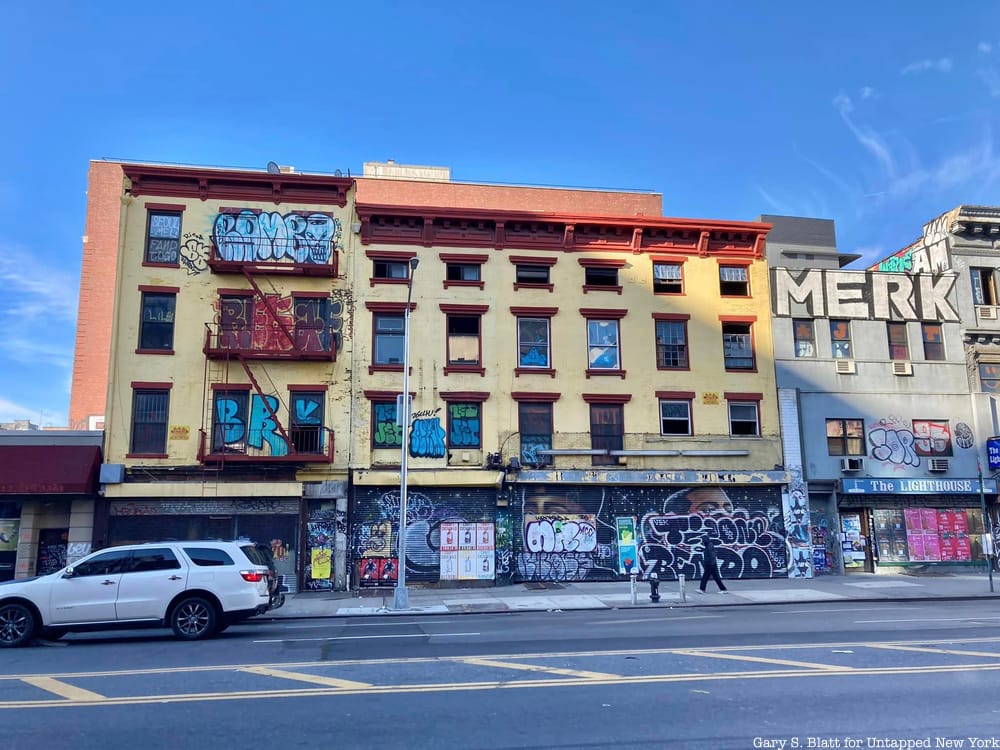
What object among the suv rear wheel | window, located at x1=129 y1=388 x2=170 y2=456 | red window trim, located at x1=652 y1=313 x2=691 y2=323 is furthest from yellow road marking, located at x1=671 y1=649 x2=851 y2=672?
window, located at x1=129 y1=388 x2=170 y2=456

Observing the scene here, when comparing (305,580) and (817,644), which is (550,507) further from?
(817,644)

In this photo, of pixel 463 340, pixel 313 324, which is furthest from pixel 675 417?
pixel 313 324

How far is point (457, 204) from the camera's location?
39.8m

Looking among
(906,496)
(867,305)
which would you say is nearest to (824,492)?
(906,496)

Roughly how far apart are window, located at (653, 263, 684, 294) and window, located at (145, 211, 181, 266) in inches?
651

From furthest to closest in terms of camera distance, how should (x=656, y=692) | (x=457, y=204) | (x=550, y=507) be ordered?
(x=457, y=204), (x=550, y=507), (x=656, y=692)

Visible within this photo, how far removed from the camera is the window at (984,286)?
28.9 m

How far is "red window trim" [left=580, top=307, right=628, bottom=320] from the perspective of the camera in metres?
26.6

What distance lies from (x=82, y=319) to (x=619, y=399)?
25.0m

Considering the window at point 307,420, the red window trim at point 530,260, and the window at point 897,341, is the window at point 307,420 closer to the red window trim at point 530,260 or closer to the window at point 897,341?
the red window trim at point 530,260

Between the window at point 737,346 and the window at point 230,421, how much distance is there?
54.4 feet

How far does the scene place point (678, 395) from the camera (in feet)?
86.4

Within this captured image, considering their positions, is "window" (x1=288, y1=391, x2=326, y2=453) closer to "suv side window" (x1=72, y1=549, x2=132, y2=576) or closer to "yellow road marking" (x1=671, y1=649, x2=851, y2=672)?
"suv side window" (x1=72, y1=549, x2=132, y2=576)

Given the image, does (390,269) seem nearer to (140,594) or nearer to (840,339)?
(140,594)
